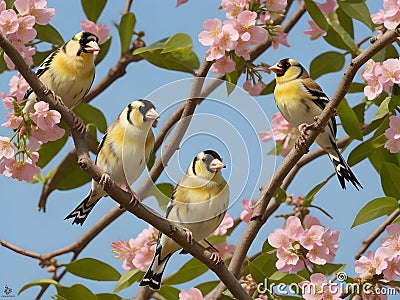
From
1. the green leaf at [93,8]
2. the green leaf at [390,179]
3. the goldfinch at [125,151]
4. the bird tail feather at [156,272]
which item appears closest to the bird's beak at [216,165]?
the goldfinch at [125,151]

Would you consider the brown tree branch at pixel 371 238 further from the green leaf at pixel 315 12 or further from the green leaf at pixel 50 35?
the green leaf at pixel 50 35

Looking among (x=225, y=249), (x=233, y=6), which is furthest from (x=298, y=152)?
(x=225, y=249)

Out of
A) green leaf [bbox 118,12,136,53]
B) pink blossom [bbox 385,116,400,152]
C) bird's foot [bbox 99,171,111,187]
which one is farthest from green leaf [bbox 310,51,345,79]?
bird's foot [bbox 99,171,111,187]

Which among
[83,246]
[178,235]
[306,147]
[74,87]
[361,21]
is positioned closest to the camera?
[178,235]

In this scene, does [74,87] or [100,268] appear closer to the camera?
[74,87]

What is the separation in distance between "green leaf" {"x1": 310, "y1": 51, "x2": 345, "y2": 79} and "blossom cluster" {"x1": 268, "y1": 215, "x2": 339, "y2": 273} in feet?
2.15

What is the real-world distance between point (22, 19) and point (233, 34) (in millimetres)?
541

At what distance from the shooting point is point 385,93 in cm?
240

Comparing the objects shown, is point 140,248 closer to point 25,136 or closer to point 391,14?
point 25,136

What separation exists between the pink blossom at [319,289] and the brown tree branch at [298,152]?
0.63 feet

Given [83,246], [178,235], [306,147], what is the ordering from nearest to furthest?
[178,235] → [306,147] → [83,246]

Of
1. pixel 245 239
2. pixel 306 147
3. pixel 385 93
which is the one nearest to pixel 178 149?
pixel 245 239

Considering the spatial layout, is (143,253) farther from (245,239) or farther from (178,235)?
(178,235)

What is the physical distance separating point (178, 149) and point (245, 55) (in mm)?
312
